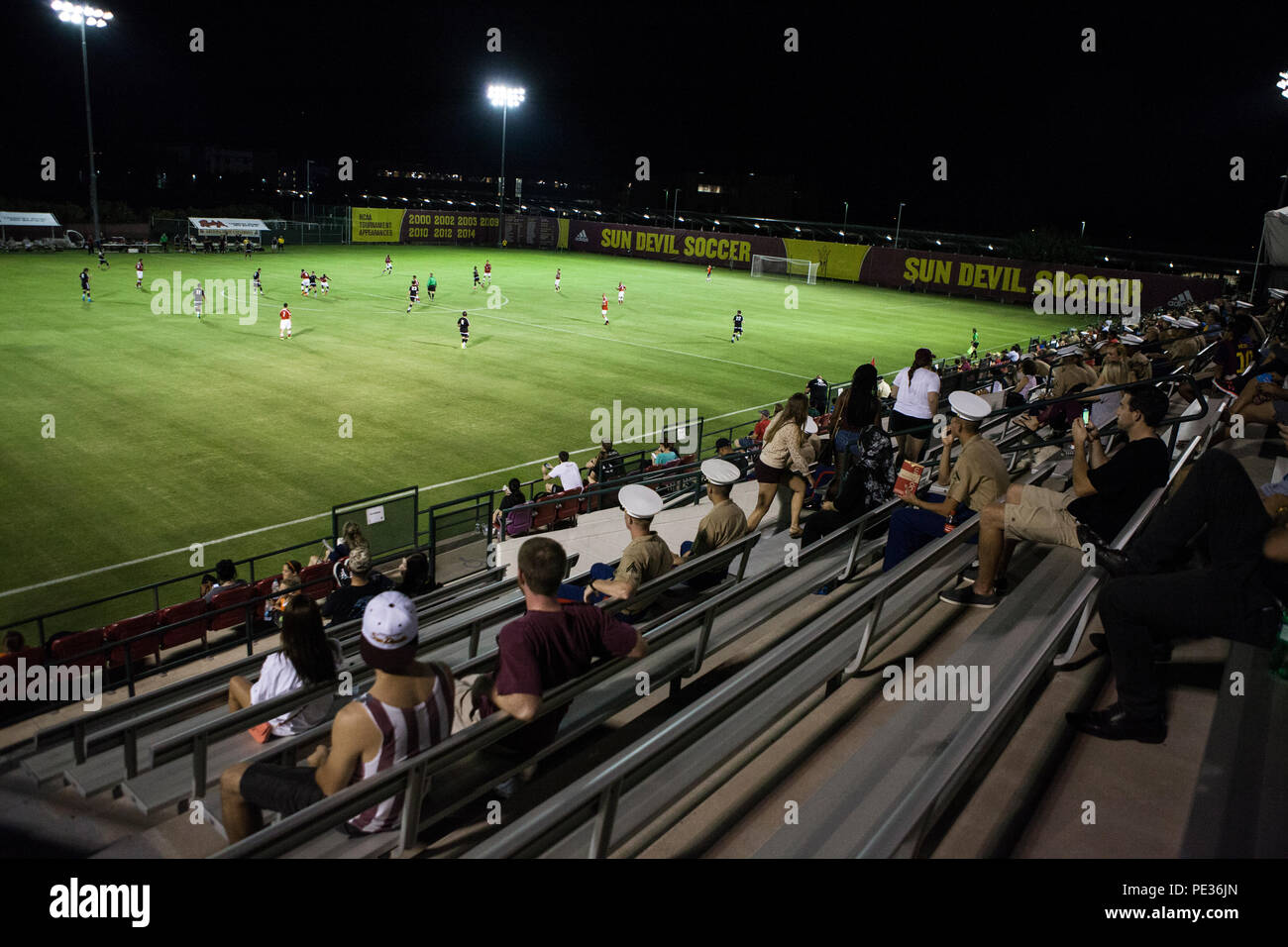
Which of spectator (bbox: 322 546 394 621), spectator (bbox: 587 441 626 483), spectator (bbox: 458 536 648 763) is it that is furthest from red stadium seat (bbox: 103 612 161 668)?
spectator (bbox: 458 536 648 763)

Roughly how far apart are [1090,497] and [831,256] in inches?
2739

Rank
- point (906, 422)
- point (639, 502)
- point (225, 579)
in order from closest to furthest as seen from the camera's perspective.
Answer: point (639, 502) < point (906, 422) < point (225, 579)

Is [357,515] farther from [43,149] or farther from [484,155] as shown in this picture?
[484,155]

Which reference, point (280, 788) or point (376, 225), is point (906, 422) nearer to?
point (280, 788)

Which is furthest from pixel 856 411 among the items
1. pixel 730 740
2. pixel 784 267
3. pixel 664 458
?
pixel 784 267

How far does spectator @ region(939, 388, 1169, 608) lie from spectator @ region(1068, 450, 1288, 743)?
118cm

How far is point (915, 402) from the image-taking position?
10.7 m

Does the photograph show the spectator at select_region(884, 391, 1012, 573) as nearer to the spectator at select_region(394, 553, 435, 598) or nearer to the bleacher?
the bleacher

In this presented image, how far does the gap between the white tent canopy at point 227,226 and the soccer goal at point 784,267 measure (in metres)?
39.1

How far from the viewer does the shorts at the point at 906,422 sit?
10.6 m

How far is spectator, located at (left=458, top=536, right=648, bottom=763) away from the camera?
3.95 metres

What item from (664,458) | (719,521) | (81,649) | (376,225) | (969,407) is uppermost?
(376,225)
